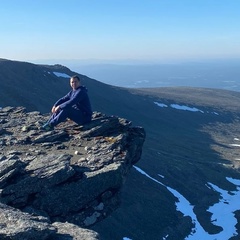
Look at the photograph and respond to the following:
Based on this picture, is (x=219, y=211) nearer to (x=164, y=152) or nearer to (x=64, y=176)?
(x=164, y=152)

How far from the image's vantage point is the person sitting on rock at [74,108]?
19.8m

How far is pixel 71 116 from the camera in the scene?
20.6 m

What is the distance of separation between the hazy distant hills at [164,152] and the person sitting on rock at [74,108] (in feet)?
64.4

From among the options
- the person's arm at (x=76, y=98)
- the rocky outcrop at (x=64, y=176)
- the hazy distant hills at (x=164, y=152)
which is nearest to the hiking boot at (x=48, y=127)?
the rocky outcrop at (x=64, y=176)

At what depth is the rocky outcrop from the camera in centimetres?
1205

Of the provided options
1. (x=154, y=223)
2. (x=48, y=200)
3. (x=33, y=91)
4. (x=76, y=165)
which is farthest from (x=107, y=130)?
(x=33, y=91)

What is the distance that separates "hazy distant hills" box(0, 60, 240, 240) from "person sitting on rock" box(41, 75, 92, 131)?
19.6 meters

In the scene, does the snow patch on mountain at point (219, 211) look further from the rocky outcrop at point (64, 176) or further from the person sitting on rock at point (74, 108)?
the rocky outcrop at point (64, 176)

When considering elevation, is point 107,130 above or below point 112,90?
above

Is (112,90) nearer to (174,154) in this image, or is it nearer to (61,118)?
(174,154)

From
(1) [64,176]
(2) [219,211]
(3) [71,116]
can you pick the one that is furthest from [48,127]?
(2) [219,211]

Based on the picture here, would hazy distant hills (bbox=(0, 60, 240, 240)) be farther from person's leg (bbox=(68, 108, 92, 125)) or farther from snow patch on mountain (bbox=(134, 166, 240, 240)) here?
person's leg (bbox=(68, 108, 92, 125))

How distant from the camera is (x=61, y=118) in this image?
2062cm

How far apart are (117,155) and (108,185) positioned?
207 centimetres
